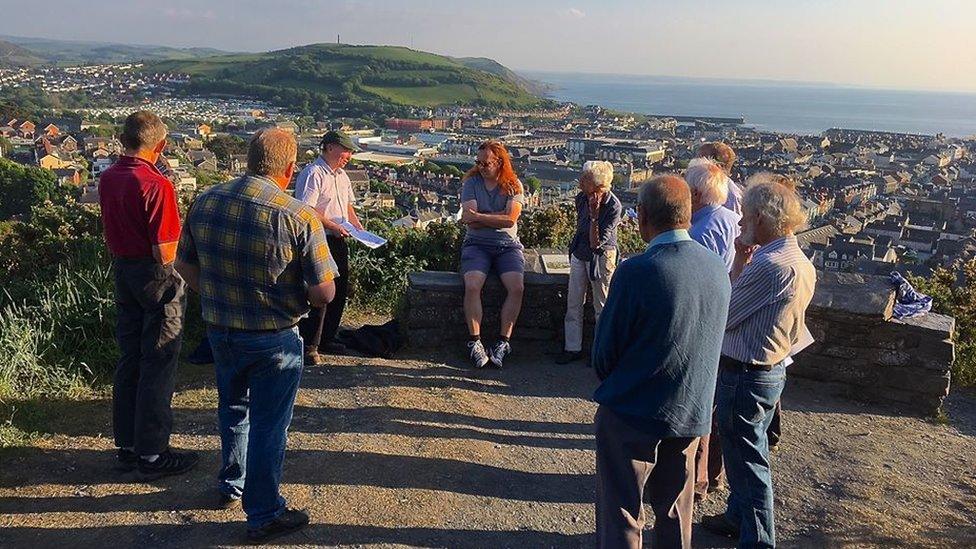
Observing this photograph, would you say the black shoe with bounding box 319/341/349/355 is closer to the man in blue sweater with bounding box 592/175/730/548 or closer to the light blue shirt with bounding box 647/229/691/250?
the man in blue sweater with bounding box 592/175/730/548

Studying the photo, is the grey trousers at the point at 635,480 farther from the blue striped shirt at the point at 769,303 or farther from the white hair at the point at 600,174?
the white hair at the point at 600,174

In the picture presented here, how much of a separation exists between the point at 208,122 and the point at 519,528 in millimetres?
80786

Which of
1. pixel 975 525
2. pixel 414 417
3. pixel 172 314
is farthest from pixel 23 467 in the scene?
pixel 975 525

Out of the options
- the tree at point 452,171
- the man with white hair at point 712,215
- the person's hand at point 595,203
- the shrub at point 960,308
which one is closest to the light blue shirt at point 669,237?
the man with white hair at point 712,215

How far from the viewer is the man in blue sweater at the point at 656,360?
7.48 feet

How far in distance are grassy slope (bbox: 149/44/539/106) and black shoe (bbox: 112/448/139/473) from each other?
107981 millimetres

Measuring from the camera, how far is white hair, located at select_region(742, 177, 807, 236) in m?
2.80

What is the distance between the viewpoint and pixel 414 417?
4.22 m

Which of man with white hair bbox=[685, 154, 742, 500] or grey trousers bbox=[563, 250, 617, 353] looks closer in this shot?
man with white hair bbox=[685, 154, 742, 500]

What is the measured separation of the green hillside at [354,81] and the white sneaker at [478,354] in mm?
95419

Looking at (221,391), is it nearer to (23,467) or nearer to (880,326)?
(23,467)

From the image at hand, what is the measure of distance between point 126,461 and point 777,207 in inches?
126

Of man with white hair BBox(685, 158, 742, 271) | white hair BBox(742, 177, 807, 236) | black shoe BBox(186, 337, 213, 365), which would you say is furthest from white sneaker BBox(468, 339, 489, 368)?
white hair BBox(742, 177, 807, 236)

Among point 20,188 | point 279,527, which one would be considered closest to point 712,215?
point 279,527
